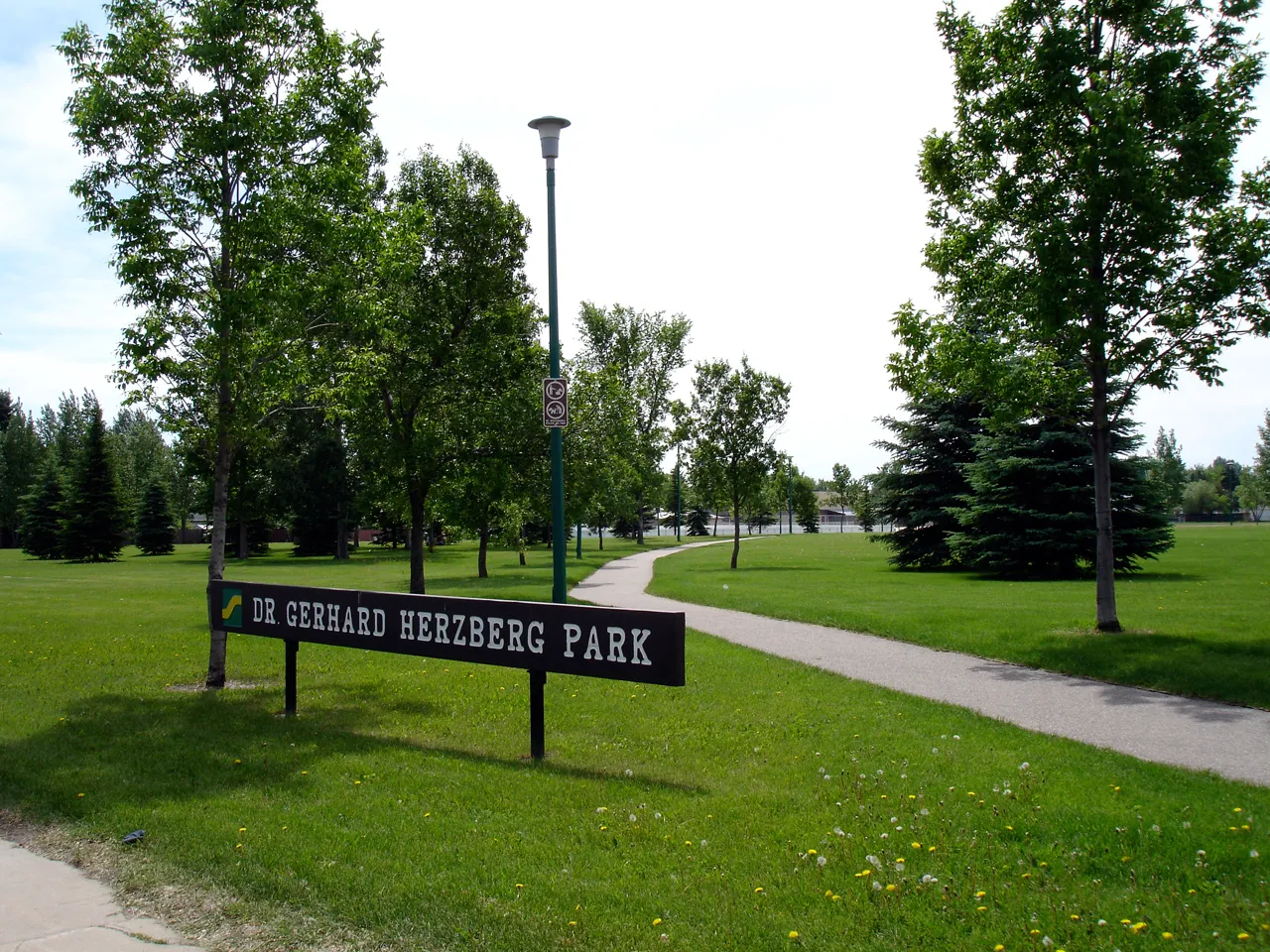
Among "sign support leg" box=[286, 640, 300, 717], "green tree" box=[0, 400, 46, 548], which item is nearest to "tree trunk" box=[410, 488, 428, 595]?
"sign support leg" box=[286, 640, 300, 717]

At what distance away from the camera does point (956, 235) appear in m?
13.9

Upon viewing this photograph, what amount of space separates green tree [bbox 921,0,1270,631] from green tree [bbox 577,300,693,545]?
1803 inches

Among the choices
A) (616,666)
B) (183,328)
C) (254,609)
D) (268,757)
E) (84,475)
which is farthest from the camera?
(84,475)

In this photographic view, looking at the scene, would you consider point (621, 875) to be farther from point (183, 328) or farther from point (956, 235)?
point (956, 235)

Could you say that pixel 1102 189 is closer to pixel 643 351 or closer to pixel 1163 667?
pixel 1163 667

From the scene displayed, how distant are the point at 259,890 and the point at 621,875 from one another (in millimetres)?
1728

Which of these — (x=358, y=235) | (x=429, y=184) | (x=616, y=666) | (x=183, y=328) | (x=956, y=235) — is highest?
(x=429, y=184)

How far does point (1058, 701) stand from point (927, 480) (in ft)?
79.4

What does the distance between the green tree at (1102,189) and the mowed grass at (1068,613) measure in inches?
52.0

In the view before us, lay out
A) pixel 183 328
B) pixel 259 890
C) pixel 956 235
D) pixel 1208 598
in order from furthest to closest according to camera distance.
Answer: pixel 1208 598
pixel 956 235
pixel 183 328
pixel 259 890

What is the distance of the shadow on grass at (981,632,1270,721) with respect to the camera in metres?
9.30

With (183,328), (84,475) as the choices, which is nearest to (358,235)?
(183,328)

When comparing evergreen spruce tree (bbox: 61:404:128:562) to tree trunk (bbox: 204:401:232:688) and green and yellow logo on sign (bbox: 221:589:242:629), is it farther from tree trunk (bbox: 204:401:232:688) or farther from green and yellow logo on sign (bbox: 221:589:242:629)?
green and yellow logo on sign (bbox: 221:589:242:629)

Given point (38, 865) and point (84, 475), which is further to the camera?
point (84, 475)
